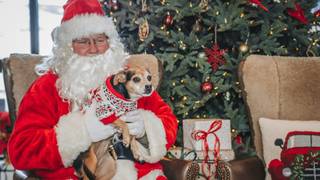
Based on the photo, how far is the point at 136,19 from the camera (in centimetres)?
268

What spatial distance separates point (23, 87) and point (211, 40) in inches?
48.1

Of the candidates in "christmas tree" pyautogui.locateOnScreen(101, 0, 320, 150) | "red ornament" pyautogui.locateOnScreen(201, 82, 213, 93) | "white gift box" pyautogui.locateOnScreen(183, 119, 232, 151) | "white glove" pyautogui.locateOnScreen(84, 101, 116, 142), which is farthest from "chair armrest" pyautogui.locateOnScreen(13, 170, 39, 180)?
"red ornament" pyautogui.locateOnScreen(201, 82, 213, 93)

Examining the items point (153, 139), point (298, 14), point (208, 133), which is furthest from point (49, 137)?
point (298, 14)

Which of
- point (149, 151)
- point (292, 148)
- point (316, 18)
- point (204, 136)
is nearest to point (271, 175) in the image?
point (292, 148)

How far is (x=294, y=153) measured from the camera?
6.24 feet

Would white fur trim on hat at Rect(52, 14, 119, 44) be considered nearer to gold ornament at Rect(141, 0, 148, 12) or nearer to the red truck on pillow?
gold ornament at Rect(141, 0, 148, 12)

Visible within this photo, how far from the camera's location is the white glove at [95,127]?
1518 millimetres

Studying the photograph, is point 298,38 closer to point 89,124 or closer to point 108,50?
point 108,50

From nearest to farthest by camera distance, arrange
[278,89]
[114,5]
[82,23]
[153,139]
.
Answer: [153,139] → [82,23] → [278,89] → [114,5]

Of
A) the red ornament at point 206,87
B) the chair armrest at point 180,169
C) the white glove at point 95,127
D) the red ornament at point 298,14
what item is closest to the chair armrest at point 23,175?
the white glove at point 95,127

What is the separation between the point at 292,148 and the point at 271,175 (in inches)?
6.2

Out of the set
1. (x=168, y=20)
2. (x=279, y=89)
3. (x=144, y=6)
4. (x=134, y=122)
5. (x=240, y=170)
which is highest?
(x=144, y=6)

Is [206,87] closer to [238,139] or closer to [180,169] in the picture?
[238,139]

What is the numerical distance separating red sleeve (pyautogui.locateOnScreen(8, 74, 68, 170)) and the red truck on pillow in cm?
96
